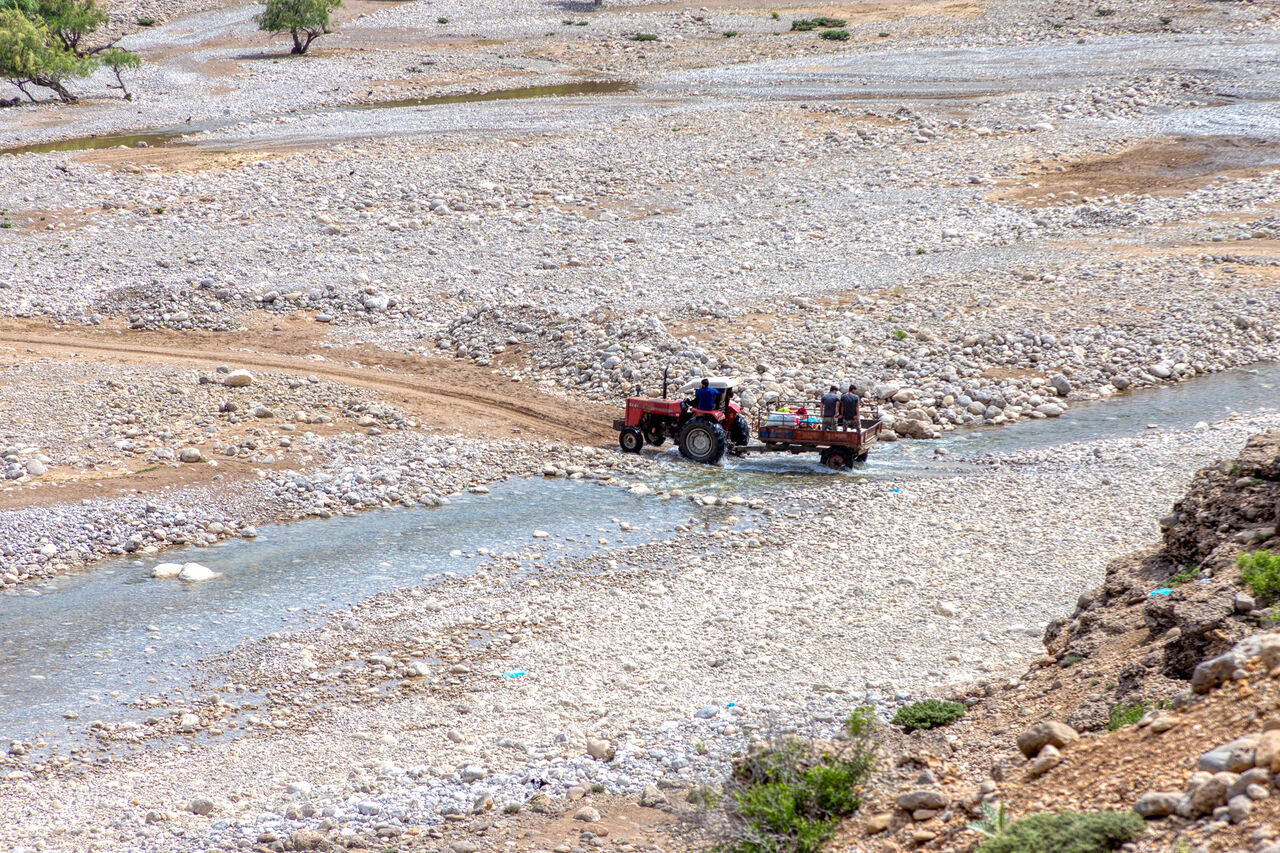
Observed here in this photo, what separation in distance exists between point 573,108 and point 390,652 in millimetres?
37074

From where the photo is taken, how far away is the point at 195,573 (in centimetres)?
1594

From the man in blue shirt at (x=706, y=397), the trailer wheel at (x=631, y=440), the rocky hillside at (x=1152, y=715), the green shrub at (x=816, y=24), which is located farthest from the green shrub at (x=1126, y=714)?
the green shrub at (x=816, y=24)

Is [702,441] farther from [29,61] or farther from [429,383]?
[29,61]

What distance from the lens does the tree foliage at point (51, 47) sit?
52.1m

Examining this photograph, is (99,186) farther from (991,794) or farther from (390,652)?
(991,794)

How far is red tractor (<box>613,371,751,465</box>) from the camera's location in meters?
19.6

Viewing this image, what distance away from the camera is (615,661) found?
12.8m

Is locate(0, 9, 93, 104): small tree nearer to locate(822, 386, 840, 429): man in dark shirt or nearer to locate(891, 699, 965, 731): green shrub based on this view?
locate(822, 386, 840, 429): man in dark shirt

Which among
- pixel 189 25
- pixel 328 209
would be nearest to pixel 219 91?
pixel 189 25

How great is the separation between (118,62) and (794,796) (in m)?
60.6

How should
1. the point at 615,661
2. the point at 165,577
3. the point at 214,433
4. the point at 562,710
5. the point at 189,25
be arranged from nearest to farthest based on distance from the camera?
the point at 562,710 → the point at 615,661 → the point at 165,577 → the point at 214,433 → the point at 189,25

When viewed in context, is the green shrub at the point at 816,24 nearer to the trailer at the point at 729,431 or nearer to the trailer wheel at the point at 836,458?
the trailer at the point at 729,431

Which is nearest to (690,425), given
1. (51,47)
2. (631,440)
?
(631,440)

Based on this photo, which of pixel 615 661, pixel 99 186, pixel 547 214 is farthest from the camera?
pixel 99 186
